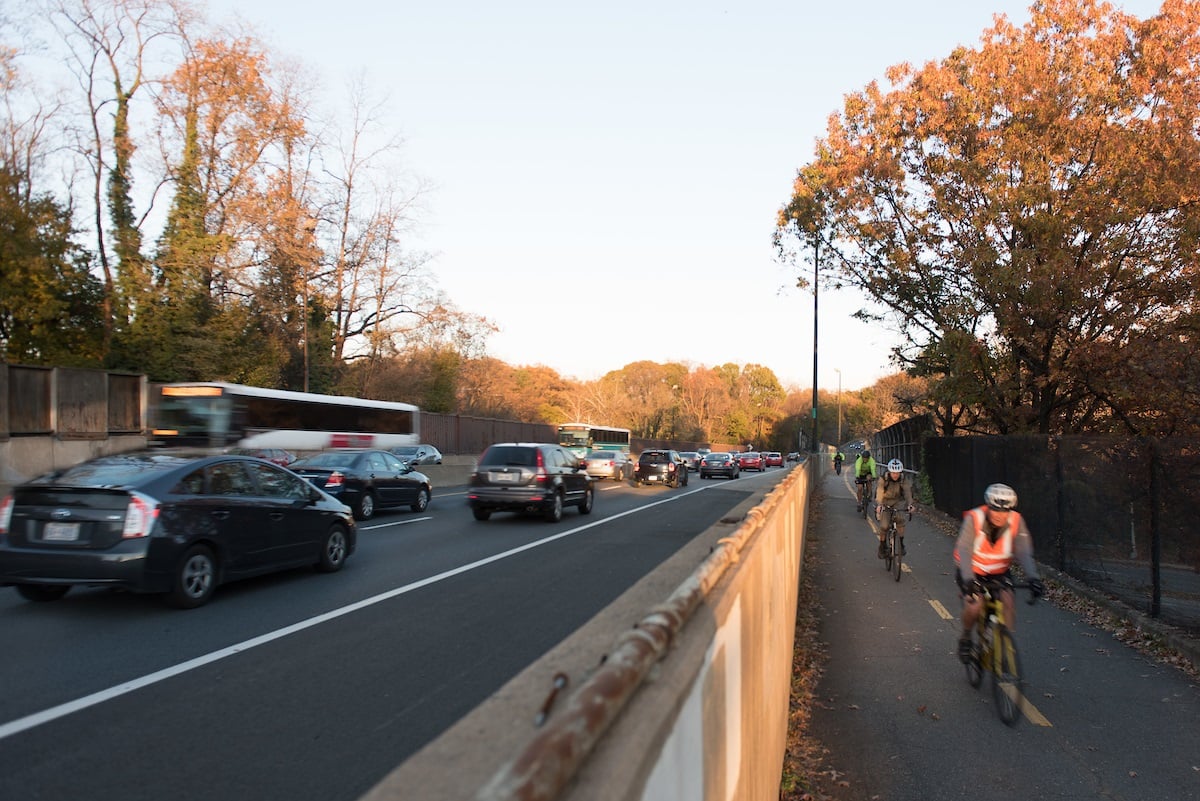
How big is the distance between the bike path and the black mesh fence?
1.29 metres

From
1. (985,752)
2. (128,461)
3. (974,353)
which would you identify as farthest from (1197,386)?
(128,461)

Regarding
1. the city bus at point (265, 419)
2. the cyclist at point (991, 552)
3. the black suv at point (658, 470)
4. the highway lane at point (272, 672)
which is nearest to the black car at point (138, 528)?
the highway lane at point (272, 672)

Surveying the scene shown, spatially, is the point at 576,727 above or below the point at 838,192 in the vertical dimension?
below

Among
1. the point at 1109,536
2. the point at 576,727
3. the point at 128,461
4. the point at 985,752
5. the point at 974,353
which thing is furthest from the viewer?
the point at 974,353

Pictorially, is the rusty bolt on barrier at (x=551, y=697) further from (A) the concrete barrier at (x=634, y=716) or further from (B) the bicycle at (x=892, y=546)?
(B) the bicycle at (x=892, y=546)

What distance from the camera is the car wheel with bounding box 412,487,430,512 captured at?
19891 mm

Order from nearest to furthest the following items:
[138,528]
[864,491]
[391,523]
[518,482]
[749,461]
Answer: [138,528] → [391,523] → [518,482] → [864,491] → [749,461]

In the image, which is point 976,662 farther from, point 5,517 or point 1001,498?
point 5,517

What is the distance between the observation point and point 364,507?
59.2 feet

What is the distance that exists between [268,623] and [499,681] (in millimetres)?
2889

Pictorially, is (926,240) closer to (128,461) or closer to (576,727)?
(128,461)

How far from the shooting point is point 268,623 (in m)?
7.93

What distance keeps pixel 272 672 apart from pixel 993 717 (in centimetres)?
542

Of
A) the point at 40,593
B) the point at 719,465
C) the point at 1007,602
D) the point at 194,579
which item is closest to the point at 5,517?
the point at 40,593
